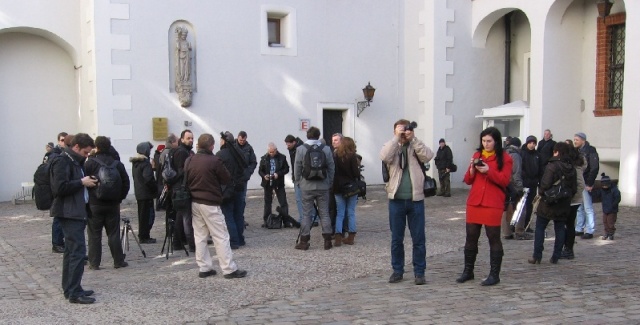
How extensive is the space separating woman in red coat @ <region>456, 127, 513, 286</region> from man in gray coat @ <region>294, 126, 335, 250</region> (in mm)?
2513

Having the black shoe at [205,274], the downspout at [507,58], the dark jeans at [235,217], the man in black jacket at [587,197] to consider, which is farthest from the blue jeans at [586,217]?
the downspout at [507,58]

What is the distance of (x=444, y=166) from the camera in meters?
16.9

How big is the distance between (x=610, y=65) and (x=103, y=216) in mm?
12755

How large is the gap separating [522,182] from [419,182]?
3819 millimetres

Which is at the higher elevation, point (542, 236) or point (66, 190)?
point (66, 190)

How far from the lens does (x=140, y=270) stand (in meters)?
8.02

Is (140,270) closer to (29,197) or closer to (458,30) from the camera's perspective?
(29,197)

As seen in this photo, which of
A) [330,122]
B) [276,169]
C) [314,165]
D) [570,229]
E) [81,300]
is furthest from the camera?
[330,122]

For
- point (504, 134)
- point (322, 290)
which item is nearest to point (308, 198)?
point (322, 290)

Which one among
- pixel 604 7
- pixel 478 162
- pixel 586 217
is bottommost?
pixel 586 217

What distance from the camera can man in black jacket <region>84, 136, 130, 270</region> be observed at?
310 inches

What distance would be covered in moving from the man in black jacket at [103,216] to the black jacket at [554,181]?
521 centimetres

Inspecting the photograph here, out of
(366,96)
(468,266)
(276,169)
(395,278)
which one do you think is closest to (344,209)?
(276,169)

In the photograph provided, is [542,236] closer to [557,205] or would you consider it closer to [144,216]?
[557,205]
